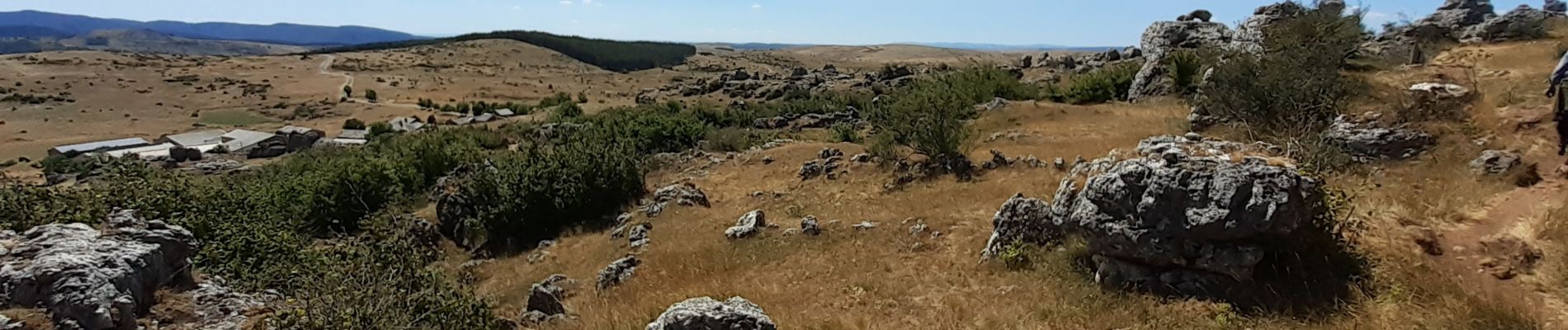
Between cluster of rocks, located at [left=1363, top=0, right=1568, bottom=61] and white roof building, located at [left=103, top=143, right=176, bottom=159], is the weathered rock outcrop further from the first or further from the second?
white roof building, located at [left=103, top=143, right=176, bottom=159]

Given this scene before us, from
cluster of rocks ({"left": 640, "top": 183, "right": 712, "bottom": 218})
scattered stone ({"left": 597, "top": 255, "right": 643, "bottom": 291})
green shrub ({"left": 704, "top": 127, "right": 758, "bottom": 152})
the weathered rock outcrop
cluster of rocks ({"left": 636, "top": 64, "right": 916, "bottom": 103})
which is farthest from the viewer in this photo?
cluster of rocks ({"left": 636, "top": 64, "right": 916, "bottom": 103})

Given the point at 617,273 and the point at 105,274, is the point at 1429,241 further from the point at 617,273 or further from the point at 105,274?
the point at 105,274

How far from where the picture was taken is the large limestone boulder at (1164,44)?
80.4ft

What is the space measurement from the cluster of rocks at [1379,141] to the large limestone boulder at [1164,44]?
1285cm

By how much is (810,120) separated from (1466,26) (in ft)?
70.6

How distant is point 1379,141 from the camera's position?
417 inches

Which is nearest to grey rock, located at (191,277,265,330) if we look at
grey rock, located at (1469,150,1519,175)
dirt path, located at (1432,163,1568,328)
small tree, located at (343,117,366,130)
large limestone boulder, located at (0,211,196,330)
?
large limestone boulder, located at (0,211,196,330)

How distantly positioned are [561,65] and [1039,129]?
88092 millimetres

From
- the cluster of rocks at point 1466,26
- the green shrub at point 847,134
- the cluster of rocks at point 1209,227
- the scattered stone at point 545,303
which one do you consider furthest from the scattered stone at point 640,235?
the cluster of rocks at point 1466,26

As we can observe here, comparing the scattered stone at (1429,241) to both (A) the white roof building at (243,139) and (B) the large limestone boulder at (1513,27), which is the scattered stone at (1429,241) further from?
(A) the white roof building at (243,139)

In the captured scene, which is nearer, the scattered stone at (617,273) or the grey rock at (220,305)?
the grey rock at (220,305)

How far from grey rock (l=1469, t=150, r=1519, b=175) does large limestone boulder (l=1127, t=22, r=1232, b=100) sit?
47.9 feet

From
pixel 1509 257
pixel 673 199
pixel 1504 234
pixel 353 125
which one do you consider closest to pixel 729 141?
pixel 673 199

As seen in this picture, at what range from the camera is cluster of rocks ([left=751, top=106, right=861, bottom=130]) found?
107 ft
